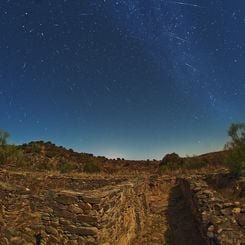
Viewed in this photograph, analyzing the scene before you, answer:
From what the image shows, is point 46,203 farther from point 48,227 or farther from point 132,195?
Answer: point 132,195

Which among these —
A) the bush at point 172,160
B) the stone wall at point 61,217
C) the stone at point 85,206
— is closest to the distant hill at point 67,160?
the bush at point 172,160

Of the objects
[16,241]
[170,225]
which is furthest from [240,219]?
[16,241]

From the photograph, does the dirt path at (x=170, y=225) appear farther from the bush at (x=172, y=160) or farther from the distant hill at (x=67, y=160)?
the distant hill at (x=67, y=160)

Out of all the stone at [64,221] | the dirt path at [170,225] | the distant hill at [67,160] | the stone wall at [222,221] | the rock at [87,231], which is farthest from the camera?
the distant hill at [67,160]

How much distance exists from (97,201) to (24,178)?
47.1 feet

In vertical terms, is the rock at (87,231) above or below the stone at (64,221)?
below

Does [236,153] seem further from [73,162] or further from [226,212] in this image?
[73,162]

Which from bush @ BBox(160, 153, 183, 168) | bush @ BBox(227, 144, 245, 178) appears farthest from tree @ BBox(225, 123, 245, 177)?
bush @ BBox(160, 153, 183, 168)

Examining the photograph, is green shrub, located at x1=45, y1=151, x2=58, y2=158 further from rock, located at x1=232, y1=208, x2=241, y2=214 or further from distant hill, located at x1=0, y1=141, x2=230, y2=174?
rock, located at x1=232, y1=208, x2=241, y2=214

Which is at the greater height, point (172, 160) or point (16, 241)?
point (172, 160)

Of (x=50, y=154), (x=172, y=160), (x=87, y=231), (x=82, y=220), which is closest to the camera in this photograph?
(x=87, y=231)

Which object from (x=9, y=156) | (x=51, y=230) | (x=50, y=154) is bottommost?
(x=51, y=230)

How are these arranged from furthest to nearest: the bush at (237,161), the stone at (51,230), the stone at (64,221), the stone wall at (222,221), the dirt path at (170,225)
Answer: the bush at (237,161) → the dirt path at (170,225) → the stone at (51,230) → the stone at (64,221) → the stone wall at (222,221)

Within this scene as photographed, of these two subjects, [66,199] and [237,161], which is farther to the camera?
[237,161]
